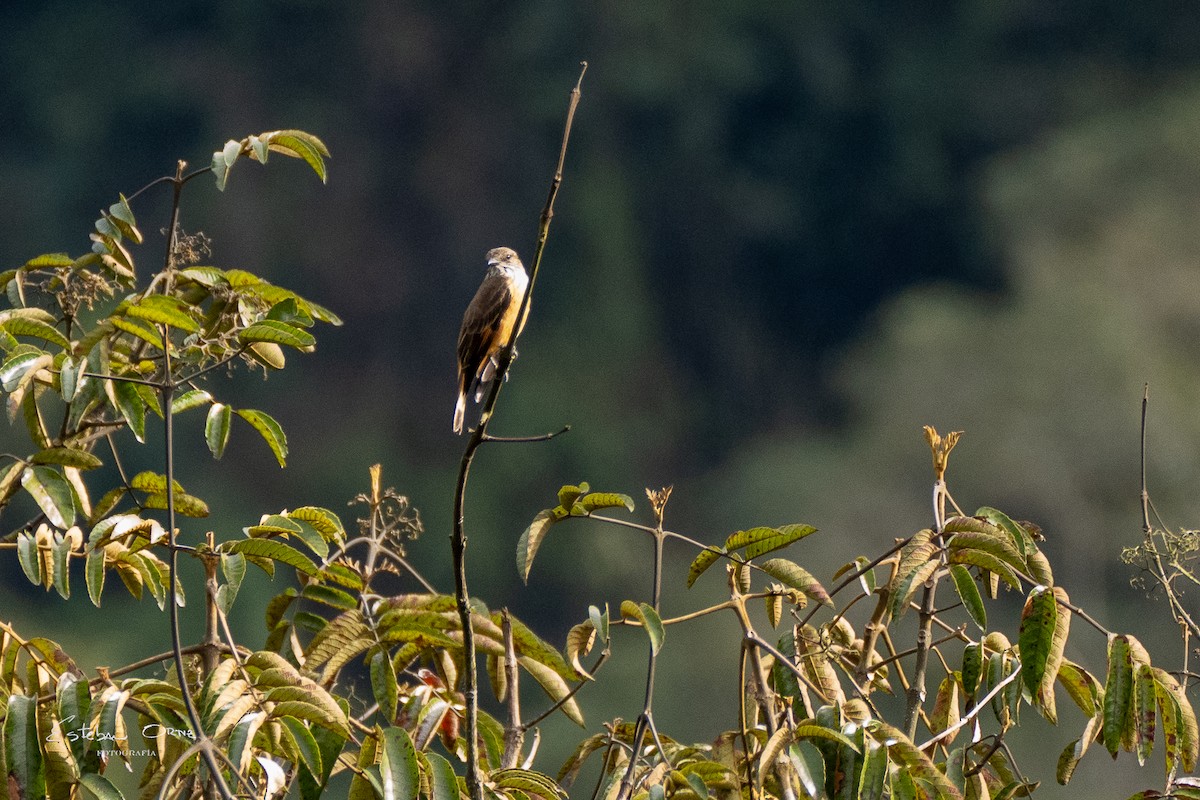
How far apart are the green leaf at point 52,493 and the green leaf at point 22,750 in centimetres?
41

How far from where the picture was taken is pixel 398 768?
1484 mm

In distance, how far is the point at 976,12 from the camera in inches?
307

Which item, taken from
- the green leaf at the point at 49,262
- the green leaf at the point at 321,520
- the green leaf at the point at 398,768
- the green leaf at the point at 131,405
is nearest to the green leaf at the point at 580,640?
the green leaf at the point at 321,520

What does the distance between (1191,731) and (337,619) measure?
119 cm

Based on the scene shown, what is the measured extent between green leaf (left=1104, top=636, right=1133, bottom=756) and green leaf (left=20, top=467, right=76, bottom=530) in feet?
4.93

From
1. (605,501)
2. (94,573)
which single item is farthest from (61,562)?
(605,501)

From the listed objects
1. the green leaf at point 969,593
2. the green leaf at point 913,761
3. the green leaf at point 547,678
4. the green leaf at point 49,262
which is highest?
the green leaf at point 49,262

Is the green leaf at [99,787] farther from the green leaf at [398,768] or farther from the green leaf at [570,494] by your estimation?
the green leaf at [570,494]

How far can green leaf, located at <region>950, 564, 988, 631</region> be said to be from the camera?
1.81 m

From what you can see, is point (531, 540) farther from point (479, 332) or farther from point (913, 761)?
point (479, 332)

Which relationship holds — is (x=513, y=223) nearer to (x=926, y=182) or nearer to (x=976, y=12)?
(x=926, y=182)

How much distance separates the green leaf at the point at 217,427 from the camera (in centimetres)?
208

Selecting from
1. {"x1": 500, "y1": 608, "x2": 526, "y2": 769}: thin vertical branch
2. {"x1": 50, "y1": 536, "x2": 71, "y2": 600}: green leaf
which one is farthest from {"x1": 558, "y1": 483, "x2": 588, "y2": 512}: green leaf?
{"x1": 50, "y1": 536, "x2": 71, "y2": 600}: green leaf

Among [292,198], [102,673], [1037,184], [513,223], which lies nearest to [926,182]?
[1037,184]
